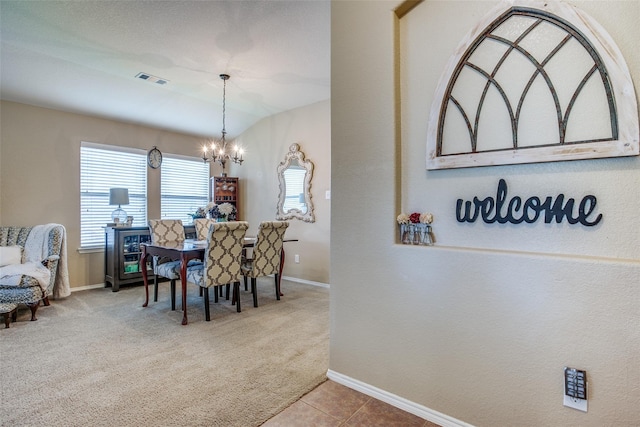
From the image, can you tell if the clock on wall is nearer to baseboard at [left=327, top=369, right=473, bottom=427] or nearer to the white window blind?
the white window blind

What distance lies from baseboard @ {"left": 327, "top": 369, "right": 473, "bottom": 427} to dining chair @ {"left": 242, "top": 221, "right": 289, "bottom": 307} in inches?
68.8

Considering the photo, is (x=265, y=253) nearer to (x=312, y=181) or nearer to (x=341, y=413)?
(x=312, y=181)

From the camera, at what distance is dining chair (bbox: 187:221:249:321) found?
3066mm

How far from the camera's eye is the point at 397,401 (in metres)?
1.81

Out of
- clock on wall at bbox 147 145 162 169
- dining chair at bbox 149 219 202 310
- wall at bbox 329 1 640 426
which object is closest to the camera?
wall at bbox 329 1 640 426

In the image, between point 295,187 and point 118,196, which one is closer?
point 118,196

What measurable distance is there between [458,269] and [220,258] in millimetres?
2321

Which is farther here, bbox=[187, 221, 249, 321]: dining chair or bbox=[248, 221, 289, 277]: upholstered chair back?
bbox=[248, 221, 289, 277]: upholstered chair back

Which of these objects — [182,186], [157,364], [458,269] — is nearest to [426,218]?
[458,269]

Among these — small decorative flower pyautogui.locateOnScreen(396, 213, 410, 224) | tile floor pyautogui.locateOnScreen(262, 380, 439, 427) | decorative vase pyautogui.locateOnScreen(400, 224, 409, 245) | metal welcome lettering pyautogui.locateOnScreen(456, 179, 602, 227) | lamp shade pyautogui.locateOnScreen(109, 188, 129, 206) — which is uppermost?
lamp shade pyautogui.locateOnScreen(109, 188, 129, 206)

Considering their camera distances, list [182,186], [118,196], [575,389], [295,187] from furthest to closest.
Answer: [182,186] < [295,187] < [118,196] < [575,389]

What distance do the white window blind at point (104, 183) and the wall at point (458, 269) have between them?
405 centimetres

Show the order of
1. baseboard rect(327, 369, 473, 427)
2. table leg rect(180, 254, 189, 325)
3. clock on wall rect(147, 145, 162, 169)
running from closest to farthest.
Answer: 1. baseboard rect(327, 369, 473, 427)
2. table leg rect(180, 254, 189, 325)
3. clock on wall rect(147, 145, 162, 169)

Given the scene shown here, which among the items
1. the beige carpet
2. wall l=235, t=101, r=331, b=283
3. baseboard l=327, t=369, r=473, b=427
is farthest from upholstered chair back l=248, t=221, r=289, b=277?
baseboard l=327, t=369, r=473, b=427
